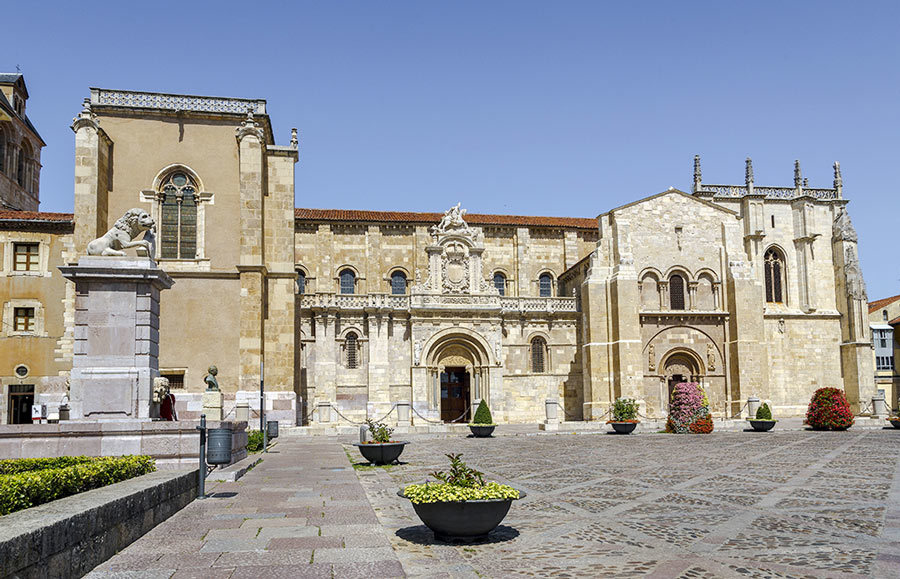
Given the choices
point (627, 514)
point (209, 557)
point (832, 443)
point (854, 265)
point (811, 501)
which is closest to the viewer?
point (209, 557)

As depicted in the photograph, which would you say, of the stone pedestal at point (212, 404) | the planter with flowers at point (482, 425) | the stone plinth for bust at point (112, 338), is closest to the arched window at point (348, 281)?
the planter with flowers at point (482, 425)

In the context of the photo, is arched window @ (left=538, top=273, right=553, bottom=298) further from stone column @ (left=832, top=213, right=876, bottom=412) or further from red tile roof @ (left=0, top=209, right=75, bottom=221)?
red tile roof @ (left=0, top=209, right=75, bottom=221)

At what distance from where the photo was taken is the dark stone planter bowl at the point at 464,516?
773 centimetres

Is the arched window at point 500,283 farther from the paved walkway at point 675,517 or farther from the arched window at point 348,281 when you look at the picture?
the paved walkway at point 675,517

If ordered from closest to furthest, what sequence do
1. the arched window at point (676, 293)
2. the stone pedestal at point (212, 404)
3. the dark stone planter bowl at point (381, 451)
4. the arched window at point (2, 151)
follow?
the dark stone planter bowl at point (381, 451)
the stone pedestal at point (212, 404)
the arched window at point (676, 293)
the arched window at point (2, 151)

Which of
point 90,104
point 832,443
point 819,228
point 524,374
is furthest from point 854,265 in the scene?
point 90,104

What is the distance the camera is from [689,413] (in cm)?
3059

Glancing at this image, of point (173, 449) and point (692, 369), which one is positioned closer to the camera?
point (173, 449)

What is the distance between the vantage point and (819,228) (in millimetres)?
→ 45094

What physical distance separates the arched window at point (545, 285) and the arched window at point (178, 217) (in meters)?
20.1

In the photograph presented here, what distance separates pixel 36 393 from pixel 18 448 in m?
21.9

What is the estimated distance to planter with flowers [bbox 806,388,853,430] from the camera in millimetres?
31031

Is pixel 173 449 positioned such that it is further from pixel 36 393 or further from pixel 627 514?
pixel 36 393

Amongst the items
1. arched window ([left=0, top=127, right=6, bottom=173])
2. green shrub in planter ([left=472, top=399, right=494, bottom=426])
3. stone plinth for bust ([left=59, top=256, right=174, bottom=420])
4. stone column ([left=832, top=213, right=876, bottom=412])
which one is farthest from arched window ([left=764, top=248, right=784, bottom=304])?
arched window ([left=0, top=127, right=6, bottom=173])
